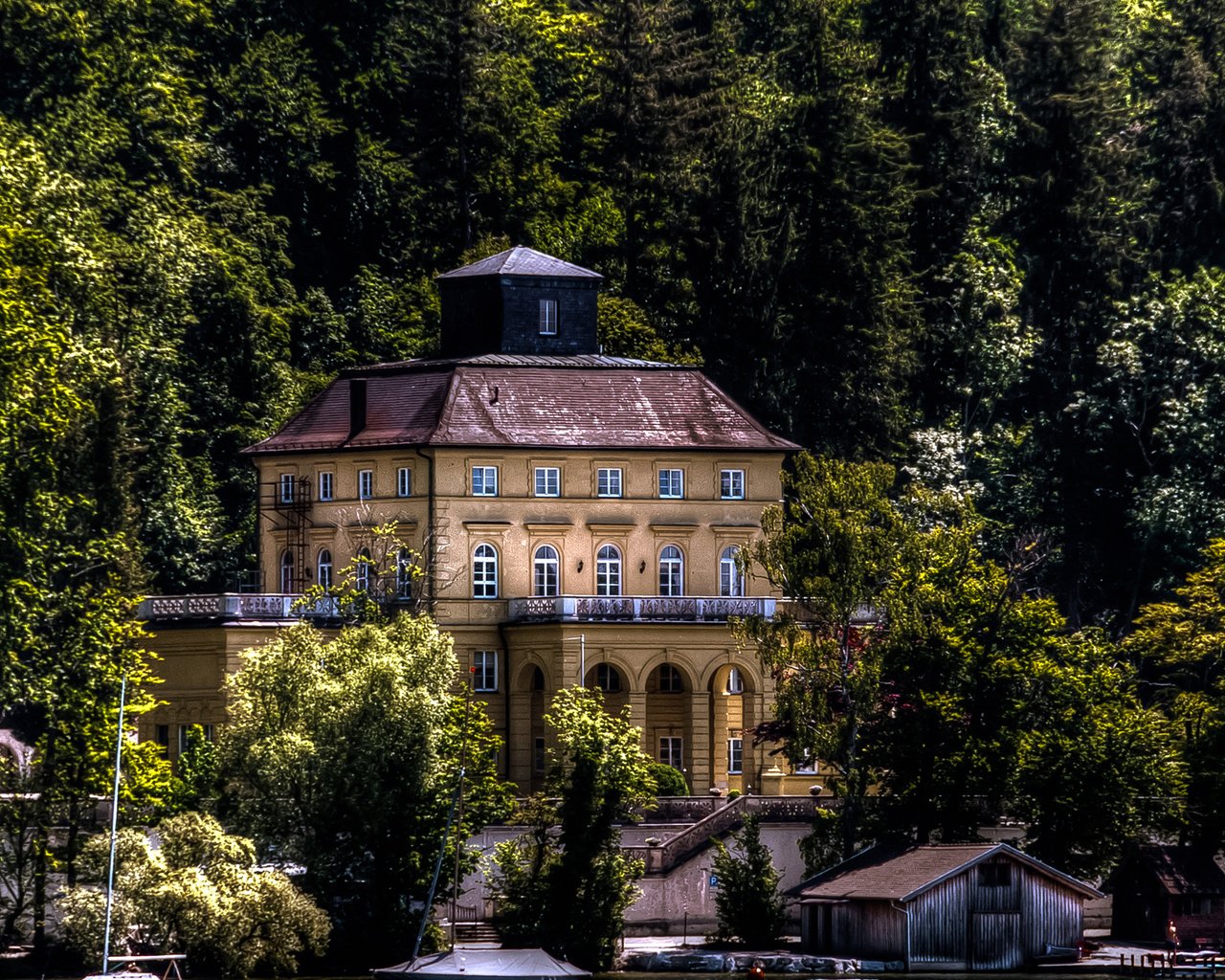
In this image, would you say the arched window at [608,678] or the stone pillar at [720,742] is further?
the arched window at [608,678]

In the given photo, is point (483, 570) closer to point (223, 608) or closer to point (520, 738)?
Result: point (520, 738)

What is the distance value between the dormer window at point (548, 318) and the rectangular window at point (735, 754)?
49.0 feet

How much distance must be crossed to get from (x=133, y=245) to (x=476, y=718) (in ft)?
95.9

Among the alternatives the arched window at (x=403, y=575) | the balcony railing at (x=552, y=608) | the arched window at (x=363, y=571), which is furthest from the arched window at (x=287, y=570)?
the arched window at (x=403, y=575)

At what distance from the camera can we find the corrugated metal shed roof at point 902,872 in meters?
101

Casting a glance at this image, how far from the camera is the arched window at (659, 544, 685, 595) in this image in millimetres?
123000

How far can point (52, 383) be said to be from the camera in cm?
10088

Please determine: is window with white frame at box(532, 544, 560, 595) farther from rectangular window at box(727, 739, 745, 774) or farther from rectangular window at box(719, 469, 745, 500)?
rectangular window at box(727, 739, 745, 774)

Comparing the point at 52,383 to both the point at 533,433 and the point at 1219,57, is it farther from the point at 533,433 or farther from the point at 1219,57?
the point at 1219,57

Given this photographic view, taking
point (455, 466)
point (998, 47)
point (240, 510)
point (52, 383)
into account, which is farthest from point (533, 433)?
point (998, 47)

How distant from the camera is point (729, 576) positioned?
405ft

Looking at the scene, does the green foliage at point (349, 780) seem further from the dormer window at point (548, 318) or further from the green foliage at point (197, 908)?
the dormer window at point (548, 318)

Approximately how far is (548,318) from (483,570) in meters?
10.1

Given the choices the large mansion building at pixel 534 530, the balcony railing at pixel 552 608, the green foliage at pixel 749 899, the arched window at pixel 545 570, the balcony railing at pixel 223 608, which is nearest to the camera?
the green foliage at pixel 749 899
